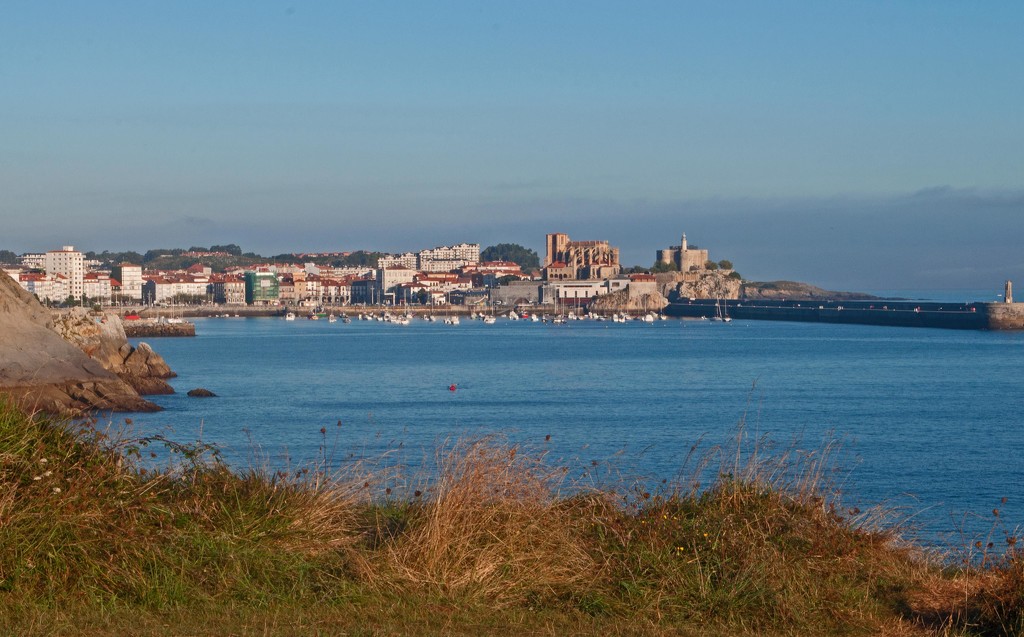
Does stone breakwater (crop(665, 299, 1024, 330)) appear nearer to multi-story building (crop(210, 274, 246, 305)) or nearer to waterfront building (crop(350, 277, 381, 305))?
waterfront building (crop(350, 277, 381, 305))

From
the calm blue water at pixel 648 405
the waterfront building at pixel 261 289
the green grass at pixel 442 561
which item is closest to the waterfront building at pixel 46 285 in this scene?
the waterfront building at pixel 261 289

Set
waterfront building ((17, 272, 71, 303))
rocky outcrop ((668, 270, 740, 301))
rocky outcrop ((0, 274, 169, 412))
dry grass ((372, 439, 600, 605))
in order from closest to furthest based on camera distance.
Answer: dry grass ((372, 439, 600, 605)), rocky outcrop ((0, 274, 169, 412)), waterfront building ((17, 272, 71, 303)), rocky outcrop ((668, 270, 740, 301))

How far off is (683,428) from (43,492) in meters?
20.8

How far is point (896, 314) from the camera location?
102625mm

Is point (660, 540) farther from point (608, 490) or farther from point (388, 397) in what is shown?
point (388, 397)

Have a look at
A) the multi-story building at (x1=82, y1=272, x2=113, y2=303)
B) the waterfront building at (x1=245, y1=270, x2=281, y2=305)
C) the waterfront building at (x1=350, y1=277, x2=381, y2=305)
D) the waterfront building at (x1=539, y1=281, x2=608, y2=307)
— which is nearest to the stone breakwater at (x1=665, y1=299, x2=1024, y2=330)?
the waterfront building at (x1=539, y1=281, x2=608, y2=307)

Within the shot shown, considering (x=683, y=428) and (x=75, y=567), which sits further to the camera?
Answer: (x=683, y=428)

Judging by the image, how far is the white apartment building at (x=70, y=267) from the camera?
162500mm

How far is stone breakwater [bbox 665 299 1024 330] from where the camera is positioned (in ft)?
294

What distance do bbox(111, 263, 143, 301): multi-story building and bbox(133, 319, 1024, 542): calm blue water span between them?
103753mm

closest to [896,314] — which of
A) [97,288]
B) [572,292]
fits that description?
[572,292]

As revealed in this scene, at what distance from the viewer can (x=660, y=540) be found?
16.7 ft

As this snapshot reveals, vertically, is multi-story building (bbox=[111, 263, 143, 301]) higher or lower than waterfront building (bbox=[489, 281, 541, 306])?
higher

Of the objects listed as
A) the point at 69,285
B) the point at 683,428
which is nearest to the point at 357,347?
the point at 683,428
